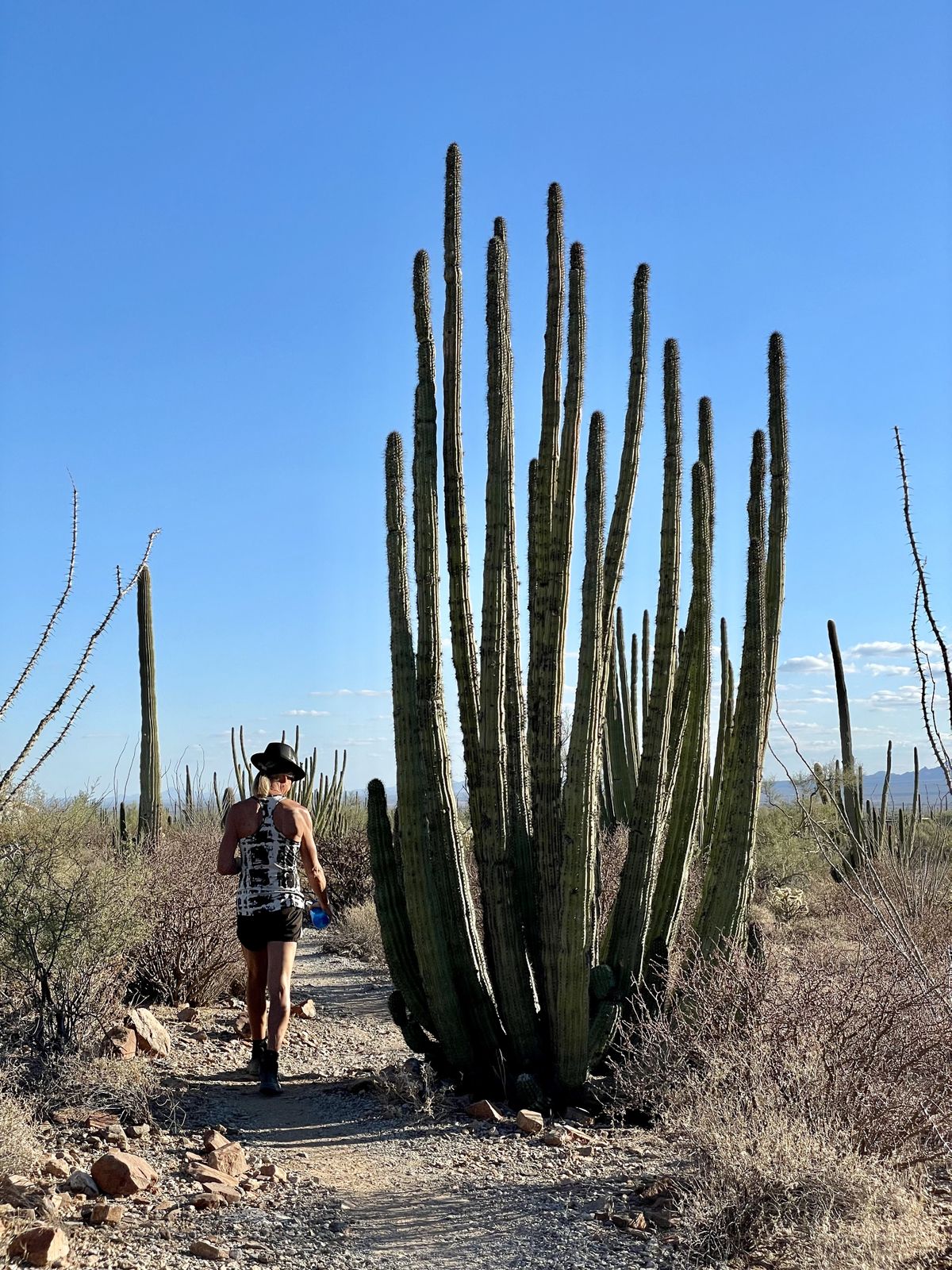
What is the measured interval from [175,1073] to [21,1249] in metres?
2.51

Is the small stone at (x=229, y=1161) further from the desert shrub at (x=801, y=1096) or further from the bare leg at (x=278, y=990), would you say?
the desert shrub at (x=801, y=1096)

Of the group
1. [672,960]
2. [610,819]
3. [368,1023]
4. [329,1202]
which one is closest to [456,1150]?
[329,1202]

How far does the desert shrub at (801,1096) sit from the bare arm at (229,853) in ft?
8.05

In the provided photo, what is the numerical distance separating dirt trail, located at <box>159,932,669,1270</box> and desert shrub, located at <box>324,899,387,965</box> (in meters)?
3.73

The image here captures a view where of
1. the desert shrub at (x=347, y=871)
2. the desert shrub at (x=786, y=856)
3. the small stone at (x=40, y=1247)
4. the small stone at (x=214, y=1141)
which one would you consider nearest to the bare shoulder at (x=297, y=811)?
the small stone at (x=214, y=1141)

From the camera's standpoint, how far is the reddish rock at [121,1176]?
4.68 m

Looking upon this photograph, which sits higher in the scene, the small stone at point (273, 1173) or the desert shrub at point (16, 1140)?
the desert shrub at point (16, 1140)

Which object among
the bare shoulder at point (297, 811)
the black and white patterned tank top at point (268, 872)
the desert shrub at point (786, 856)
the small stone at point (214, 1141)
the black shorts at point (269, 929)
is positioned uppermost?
the bare shoulder at point (297, 811)

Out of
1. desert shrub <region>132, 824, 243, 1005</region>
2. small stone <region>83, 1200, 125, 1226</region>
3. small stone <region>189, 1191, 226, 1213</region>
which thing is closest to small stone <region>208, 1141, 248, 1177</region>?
small stone <region>189, 1191, 226, 1213</region>

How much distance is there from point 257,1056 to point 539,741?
8.10 feet

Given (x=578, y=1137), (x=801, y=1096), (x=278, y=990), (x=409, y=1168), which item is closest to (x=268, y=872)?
(x=278, y=990)

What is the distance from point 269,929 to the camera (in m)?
6.48

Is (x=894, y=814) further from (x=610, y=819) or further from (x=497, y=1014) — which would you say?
(x=497, y=1014)

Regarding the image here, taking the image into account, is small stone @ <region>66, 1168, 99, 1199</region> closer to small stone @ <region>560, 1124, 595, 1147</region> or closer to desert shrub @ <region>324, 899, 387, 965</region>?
small stone @ <region>560, 1124, 595, 1147</region>
